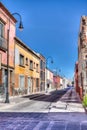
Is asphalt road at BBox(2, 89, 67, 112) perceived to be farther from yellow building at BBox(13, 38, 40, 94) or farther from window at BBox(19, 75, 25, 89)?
window at BBox(19, 75, 25, 89)

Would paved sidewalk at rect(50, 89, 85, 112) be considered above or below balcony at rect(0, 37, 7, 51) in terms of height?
below

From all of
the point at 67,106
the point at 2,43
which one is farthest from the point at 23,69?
the point at 67,106

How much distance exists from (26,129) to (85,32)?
1497 cm

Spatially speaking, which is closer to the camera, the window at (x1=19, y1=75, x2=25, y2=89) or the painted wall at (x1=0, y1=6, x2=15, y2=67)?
the painted wall at (x1=0, y1=6, x2=15, y2=67)

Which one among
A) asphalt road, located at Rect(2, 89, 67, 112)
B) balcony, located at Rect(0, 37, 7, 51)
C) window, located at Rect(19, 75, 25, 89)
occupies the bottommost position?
asphalt road, located at Rect(2, 89, 67, 112)

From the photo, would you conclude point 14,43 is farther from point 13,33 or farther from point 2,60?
point 2,60

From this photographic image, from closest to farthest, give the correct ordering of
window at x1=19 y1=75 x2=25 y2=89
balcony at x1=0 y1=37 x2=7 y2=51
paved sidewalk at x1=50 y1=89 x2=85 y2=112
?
paved sidewalk at x1=50 y1=89 x2=85 y2=112, balcony at x1=0 y1=37 x2=7 y2=51, window at x1=19 y1=75 x2=25 y2=89

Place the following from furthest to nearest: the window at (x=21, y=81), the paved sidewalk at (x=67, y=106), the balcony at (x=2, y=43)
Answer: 1. the window at (x=21, y=81)
2. the balcony at (x=2, y=43)
3. the paved sidewalk at (x=67, y=106)

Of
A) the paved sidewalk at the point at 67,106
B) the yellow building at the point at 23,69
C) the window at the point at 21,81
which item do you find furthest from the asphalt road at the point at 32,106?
the window at the point at 21,81

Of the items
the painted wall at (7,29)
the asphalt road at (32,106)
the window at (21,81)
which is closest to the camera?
the asphalt road at (32,106)

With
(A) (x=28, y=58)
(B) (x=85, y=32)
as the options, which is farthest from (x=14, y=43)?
(B) (x=85, y=32)

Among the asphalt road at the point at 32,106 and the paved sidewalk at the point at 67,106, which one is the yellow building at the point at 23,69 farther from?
the paved sidewalk at the point at 67,106

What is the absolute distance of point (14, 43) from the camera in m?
45.2

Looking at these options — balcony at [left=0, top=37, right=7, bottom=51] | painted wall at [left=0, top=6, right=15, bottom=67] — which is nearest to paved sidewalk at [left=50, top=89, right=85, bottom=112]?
balcony at [left=0, top=37, right=7, bottom=51]
